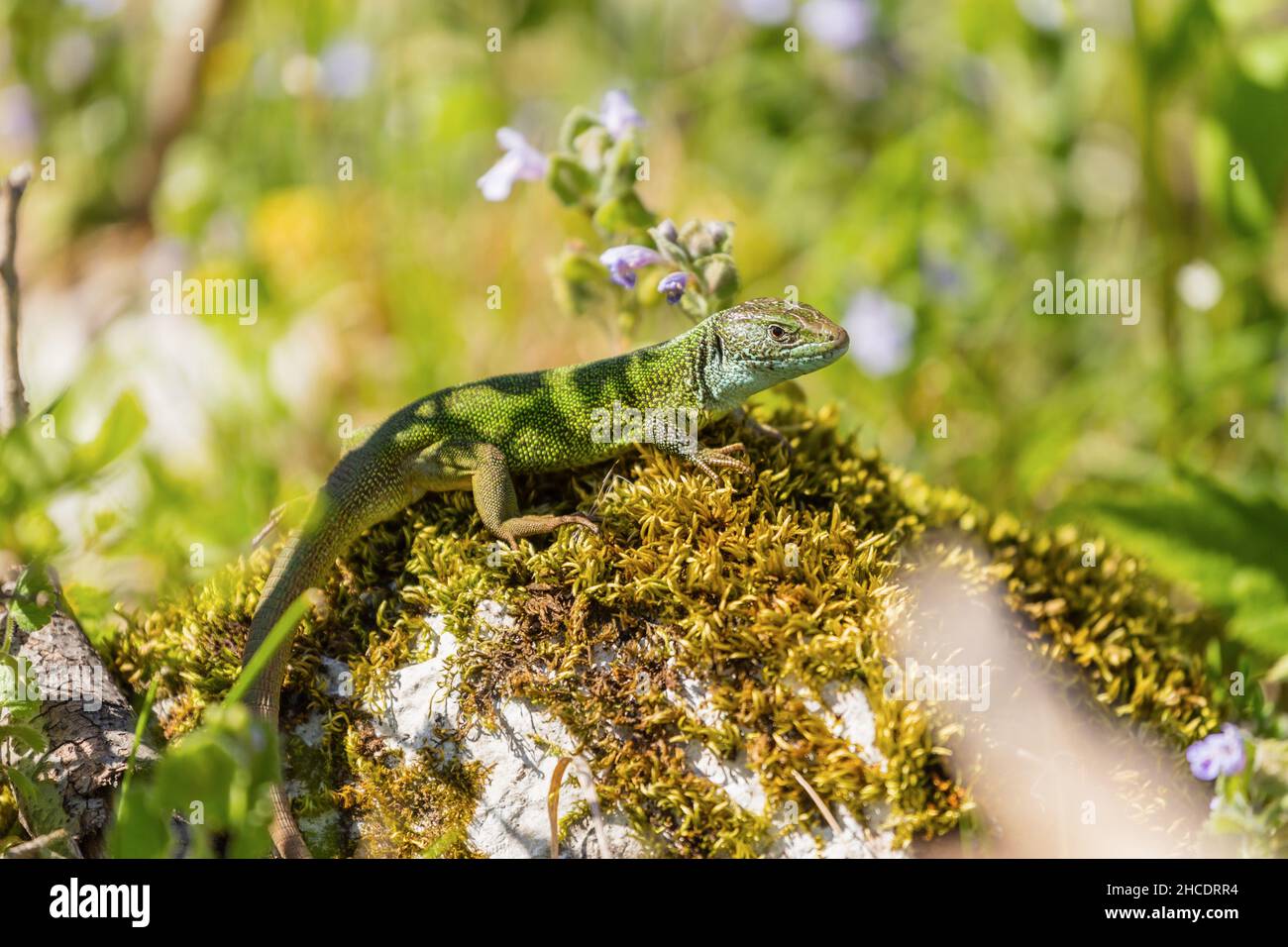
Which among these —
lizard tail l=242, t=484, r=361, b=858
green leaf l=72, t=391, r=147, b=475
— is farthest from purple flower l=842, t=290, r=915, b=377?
green leaf l=72, t=391, r=147, b=475

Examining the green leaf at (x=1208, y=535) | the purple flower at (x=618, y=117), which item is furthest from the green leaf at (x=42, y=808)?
the green leaf at (x=1208, y=535)

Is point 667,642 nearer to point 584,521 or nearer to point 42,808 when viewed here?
point 584,521

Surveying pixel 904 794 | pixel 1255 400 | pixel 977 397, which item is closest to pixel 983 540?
pixel 904 794

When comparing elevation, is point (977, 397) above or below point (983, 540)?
above

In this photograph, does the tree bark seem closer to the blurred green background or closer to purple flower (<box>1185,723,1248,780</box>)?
the blurred green background

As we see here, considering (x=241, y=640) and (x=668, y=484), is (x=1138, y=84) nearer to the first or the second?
(x=668, y=484)

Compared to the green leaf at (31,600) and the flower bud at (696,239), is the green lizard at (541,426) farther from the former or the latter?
the green leaf at (31,600)
